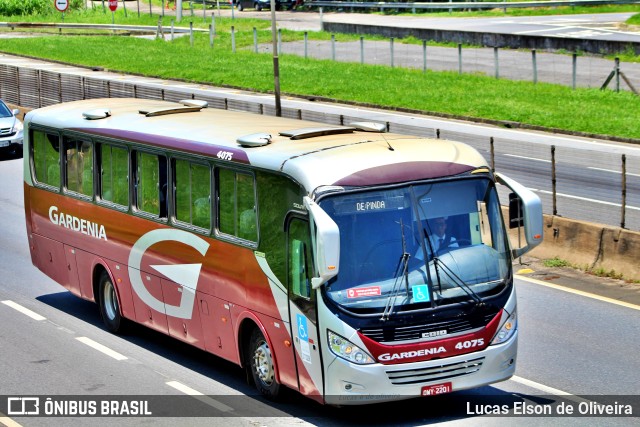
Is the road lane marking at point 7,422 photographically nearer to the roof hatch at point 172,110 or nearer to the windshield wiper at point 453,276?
the windshield wiper at point 453,276

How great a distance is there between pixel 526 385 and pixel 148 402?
12.9ft

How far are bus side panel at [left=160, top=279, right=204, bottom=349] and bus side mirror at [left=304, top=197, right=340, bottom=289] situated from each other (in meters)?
3.17

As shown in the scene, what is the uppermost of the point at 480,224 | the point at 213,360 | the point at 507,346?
the point at 480,224

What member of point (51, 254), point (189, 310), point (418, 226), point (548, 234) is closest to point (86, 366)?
point (189, 310)

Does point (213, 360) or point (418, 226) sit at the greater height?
point (418, 226)

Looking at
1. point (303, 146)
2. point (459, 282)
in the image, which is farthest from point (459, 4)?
point (459, 282)

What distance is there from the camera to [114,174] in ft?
52.2

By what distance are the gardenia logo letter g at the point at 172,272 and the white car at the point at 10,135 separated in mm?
17601

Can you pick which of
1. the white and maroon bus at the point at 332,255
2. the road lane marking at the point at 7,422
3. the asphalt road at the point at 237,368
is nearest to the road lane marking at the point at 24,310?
the asphalt road at the point at 237,368

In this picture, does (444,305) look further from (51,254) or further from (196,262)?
(51,254)

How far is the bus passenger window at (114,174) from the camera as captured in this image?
1563 centimetres

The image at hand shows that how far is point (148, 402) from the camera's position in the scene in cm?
1287

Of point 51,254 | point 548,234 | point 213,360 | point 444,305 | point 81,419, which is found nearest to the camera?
point 444,305

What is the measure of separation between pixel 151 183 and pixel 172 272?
1.25 meters
